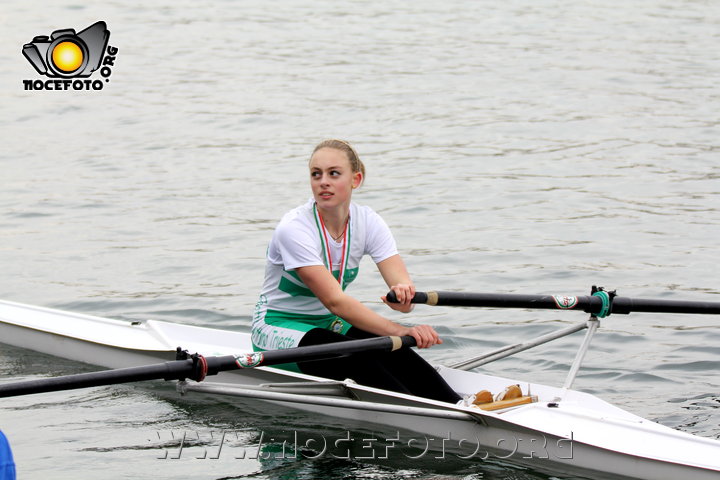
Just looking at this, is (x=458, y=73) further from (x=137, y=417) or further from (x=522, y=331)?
(x=137, y=417)

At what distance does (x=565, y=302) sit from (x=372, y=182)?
6.99 m

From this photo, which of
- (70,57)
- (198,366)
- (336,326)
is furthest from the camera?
(70,57)

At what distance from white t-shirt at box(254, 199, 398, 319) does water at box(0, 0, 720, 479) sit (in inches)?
26.7

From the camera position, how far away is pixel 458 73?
18.0 metres

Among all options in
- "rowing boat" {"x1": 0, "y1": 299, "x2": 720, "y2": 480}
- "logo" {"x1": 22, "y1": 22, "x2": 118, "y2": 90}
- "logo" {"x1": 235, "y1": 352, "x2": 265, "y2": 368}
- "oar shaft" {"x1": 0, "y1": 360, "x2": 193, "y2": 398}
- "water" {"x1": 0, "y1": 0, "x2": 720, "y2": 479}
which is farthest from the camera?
"logo" {"x1": 22, "y1": 22, "x2": 118, "y2": 90}

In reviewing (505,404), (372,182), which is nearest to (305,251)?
(505,404)

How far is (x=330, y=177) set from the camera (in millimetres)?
5836

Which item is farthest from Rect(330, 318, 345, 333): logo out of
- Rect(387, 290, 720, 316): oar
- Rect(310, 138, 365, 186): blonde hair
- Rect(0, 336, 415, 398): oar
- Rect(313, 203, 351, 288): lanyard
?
Rect(310, 138, 365, 186): blonde hair

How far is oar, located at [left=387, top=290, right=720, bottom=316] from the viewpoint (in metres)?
5.69

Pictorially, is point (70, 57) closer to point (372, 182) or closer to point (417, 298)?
point (372, 182)

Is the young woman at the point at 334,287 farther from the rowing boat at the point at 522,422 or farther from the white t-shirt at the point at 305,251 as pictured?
the rowing boat at the point at 522,422

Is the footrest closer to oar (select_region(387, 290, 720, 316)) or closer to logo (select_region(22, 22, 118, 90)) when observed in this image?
oar (select_region(387, 290, 720, 316))

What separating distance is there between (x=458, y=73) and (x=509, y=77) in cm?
93

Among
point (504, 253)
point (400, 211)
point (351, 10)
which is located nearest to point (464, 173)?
point (400, 211)
